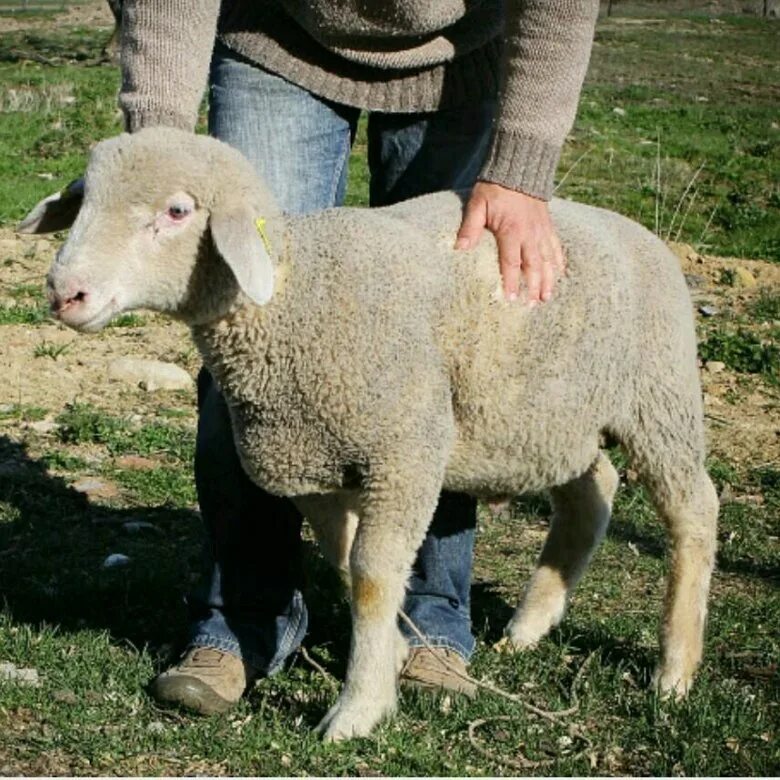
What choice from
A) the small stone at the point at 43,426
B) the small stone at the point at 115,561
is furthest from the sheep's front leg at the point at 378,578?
the small stone at the point at 43,426

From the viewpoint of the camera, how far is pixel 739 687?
4156 mm

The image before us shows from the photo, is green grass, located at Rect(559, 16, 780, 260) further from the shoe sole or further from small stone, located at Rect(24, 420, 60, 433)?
the shoe sole

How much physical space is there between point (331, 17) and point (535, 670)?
1.78 meters

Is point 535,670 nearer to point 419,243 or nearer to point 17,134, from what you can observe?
point 419,243

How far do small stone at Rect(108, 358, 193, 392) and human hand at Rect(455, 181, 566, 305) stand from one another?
11.4 ft

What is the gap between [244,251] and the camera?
330 centimetres

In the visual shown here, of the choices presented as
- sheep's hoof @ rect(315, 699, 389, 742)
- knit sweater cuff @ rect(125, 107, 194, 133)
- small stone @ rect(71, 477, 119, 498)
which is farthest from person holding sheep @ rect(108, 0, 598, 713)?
small stone @ rect(71, 477, 119, 498)

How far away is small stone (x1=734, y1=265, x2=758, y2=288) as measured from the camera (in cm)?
913

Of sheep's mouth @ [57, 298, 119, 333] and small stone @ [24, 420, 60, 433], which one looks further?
small stone @ [24, 420, 60, 433]

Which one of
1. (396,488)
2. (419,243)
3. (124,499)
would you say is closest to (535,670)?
(396,488)

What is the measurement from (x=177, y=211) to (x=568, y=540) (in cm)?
176

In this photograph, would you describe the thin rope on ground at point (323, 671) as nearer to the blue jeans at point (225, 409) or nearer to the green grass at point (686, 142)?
the blue jeans at point (225, 409)

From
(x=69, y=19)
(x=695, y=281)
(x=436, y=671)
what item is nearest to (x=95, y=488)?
(x=436, y=671)

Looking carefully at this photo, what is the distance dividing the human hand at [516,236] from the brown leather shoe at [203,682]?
1.20 metres
